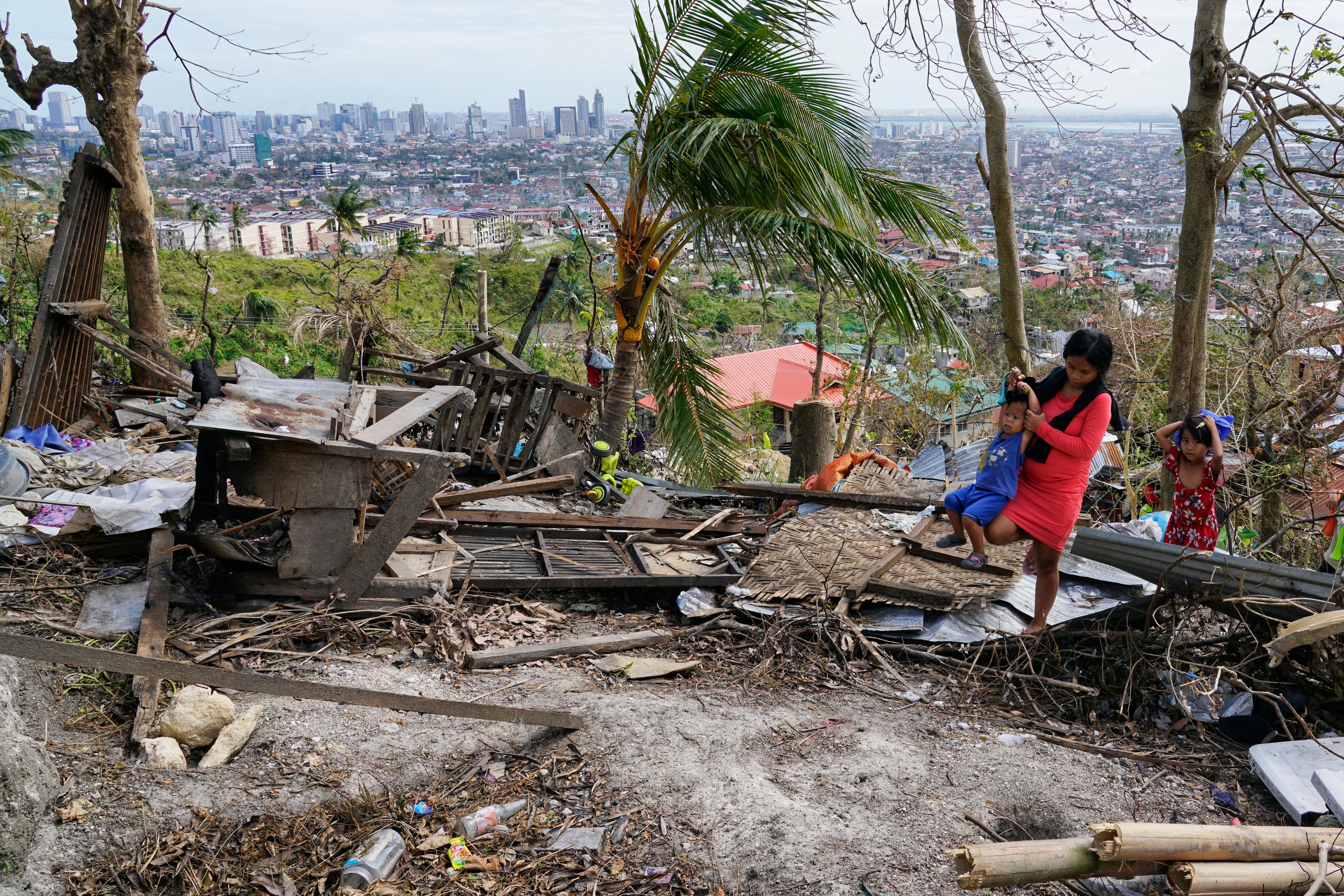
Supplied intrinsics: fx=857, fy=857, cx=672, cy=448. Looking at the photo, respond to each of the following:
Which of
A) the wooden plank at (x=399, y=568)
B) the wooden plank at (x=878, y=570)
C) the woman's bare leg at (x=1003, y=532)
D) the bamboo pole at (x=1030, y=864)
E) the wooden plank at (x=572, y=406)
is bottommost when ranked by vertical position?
the wooden plank at (x=878, y=570)

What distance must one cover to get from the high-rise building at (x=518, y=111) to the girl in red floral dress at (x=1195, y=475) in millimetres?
146844

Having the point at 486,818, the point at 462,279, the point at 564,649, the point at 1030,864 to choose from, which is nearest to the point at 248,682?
the point at 486,818

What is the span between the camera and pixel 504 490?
265 inches

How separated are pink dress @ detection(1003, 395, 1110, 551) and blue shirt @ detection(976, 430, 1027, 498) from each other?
4 centimetres

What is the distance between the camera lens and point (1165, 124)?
6547 millimetres

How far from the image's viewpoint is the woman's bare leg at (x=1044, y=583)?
4520 millimetres

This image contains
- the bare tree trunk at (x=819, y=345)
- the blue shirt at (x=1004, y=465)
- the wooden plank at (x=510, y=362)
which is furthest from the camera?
the bare tree trunk at (x=819, y=345)

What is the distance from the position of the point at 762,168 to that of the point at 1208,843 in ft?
17.7

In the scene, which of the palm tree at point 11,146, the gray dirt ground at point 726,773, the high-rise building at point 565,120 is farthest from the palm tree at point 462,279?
the high-rise building at point 565,120

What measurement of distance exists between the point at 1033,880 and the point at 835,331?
2973 cm

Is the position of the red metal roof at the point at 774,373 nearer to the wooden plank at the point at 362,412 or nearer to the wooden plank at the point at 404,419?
the wooden plank at the point at 404,419

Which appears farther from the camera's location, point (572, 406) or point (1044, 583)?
point (572, 406)

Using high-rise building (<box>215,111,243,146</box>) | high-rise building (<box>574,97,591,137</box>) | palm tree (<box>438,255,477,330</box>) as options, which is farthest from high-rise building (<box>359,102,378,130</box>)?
palm tree (<box>438,255,477,330</box>)

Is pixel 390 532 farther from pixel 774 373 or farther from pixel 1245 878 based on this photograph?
pixel 774 373
